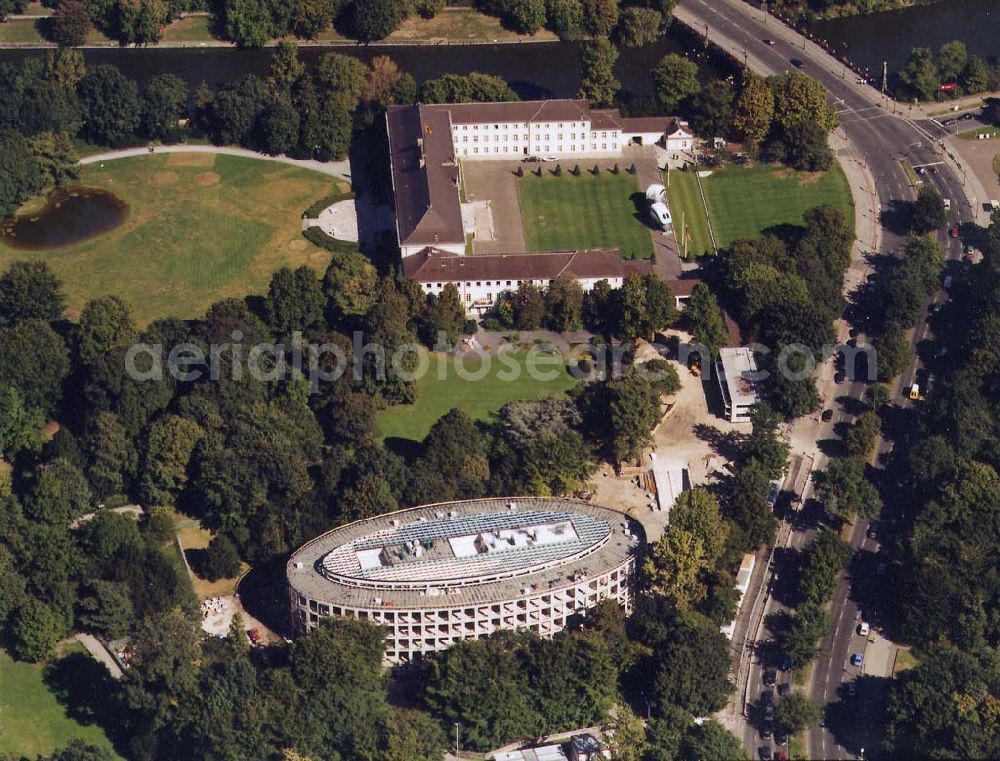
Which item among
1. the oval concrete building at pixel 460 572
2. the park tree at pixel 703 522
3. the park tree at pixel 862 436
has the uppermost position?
the park tree at pixel 862 436

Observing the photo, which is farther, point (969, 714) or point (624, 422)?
point (624, 422)

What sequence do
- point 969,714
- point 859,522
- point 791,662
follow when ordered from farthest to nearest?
point 859,522, point 791,662, point 969,714

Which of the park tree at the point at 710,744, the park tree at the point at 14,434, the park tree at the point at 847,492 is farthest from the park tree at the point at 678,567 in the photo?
the park tree at the point at 14,434

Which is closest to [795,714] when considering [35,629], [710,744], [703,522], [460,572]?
[710,744]

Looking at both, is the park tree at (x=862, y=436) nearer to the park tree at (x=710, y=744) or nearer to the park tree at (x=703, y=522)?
the park tree at (x=703, y=522)

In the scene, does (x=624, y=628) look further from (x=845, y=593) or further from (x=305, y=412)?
(x=305, y=412)

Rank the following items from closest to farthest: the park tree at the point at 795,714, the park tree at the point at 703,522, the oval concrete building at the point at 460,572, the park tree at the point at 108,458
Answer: the park tree at the point at 795,714
the oval concrete building at the point at 460,572
the park tree at the point at 703,522
the park tree at the point at 108,458

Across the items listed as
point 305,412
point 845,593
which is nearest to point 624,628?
point 845,593

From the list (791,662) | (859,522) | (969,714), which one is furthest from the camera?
(859,522)
